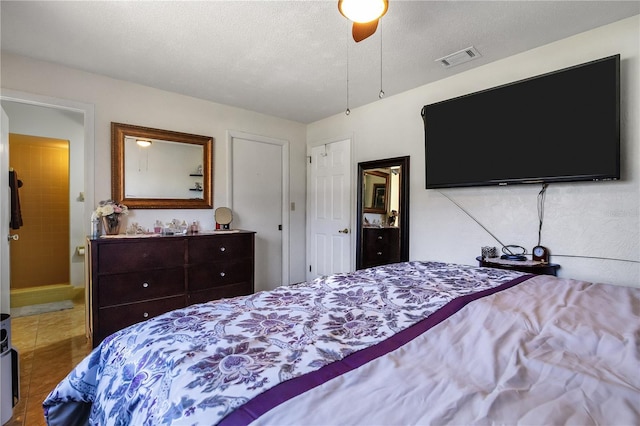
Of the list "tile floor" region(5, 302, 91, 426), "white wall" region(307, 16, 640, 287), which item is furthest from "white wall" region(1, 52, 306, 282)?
"white wall" region(307, 16, 640, 287)

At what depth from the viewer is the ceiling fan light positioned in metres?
1.43

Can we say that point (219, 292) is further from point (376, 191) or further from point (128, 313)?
point (376, 191)

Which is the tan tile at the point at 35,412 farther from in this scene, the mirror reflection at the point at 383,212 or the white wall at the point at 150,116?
the mirror reflection at the point at 383,212

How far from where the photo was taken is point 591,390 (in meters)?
0.67

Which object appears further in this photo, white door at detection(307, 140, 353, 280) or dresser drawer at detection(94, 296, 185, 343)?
white door at detection(307, 140, 353, 280)

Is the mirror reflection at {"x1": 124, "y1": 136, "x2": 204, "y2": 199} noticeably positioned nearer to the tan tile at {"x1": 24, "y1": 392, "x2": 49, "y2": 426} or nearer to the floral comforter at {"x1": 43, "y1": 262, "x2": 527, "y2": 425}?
the tan tile at {"x1": 24, "y1": 392, "x2": 49, "y2": 426}

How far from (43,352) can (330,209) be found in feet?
10.4

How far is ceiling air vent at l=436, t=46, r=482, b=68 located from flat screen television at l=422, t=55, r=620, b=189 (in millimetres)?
302

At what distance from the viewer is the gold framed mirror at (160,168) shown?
10.0 feet

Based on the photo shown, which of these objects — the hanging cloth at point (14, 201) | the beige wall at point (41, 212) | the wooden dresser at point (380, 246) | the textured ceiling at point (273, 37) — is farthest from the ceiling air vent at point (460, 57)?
the beige wall at point (41, 212)

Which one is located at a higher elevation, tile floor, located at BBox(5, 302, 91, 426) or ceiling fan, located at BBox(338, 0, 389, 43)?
ceiling fan, located at BBox(338, 0, 389, 43)

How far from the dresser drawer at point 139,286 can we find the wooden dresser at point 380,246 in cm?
209

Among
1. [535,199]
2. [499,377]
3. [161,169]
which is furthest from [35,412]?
[535,199]

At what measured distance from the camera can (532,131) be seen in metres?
2.36
